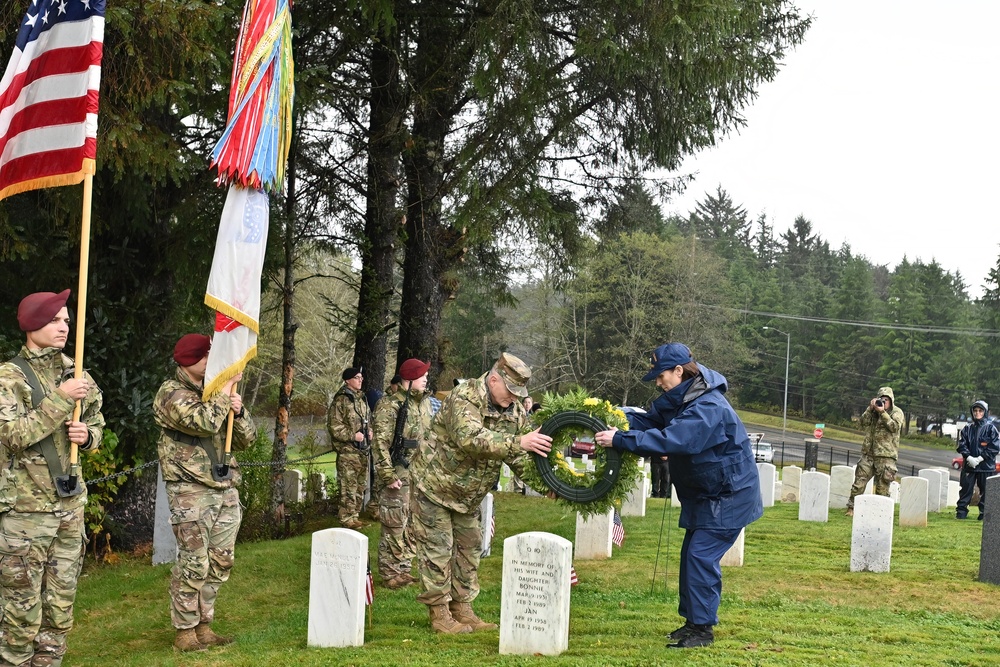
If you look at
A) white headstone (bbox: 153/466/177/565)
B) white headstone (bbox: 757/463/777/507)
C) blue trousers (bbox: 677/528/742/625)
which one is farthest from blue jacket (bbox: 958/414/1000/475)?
white headstone (bbox: 153/466/177/565)

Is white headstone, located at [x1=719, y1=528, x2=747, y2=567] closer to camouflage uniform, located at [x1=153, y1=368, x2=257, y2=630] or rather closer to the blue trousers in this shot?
the blue trousers

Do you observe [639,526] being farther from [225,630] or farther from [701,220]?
[701,220]

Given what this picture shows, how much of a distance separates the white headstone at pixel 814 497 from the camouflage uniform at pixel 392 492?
843cm

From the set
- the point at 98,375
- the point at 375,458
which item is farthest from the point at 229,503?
the point at 98,375

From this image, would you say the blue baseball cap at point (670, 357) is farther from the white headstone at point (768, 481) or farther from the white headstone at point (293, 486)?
the white headstone at point (768, 481)

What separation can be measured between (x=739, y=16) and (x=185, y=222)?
7.54 meters

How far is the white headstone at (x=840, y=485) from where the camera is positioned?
20.5 metres

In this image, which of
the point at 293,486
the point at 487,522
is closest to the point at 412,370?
the point at 487,522

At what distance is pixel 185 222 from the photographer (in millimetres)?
12430

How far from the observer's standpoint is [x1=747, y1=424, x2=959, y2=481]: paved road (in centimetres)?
4822

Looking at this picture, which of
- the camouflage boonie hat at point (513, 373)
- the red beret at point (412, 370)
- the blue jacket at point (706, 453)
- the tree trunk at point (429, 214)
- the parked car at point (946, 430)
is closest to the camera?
the blue jacket at point (706, 453)

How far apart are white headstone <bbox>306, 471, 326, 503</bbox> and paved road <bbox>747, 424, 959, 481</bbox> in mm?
30783

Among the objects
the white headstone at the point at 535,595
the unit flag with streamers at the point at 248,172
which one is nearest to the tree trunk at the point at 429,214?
the unit flag with streamers at the point at 248,172

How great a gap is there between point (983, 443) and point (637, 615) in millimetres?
11972
